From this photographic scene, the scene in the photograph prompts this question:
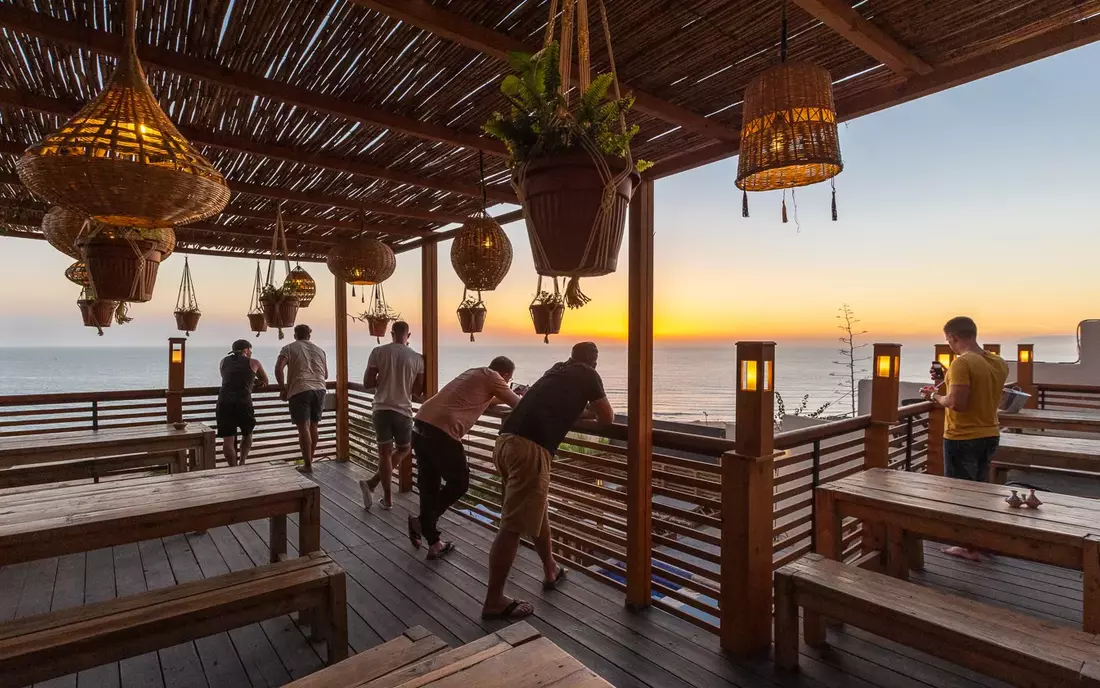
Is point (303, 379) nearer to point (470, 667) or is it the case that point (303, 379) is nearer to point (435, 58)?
point (435, 58)

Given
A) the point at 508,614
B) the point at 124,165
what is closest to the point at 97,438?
the point at 508,614

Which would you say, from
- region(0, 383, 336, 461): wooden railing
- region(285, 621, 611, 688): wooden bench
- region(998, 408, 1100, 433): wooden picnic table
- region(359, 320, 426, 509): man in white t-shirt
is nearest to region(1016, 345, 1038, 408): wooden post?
region(998, 408, 1100, 433): wooden picnic table

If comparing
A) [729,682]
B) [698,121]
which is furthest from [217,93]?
[729,682]

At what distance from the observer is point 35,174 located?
1202 millimetres

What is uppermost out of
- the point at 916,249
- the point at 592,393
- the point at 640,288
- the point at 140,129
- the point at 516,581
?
the point at 916,249

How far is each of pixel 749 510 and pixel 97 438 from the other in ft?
14.8

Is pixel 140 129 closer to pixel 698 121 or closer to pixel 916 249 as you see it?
pixel 698 121

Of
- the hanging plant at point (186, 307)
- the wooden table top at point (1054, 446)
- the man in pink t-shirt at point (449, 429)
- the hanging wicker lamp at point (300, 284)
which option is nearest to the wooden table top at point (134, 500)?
the man in pink t-shirt at point (449, 429)

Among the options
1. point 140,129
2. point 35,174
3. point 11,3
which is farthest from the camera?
point 11,3

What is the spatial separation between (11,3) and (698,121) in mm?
2752

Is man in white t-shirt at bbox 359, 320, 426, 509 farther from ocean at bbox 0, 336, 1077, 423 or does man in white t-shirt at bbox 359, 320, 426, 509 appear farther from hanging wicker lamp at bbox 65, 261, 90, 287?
ocean at bbox 0, 336, 1077, 423

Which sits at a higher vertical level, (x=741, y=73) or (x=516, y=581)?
(x=741, y=73)

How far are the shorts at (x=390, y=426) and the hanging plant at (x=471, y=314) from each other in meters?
1.02

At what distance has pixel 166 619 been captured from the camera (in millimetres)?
1945
